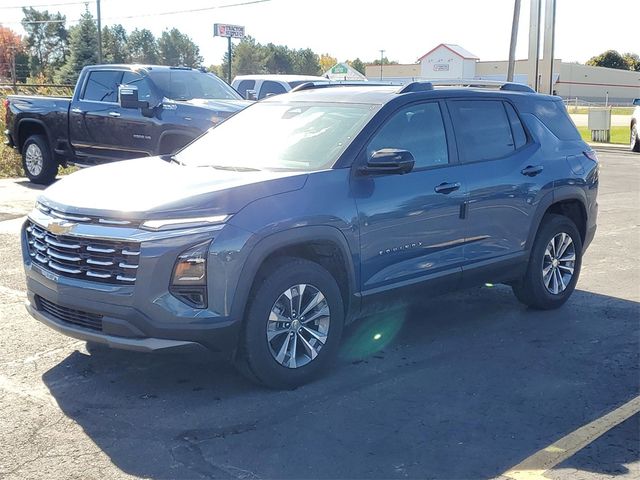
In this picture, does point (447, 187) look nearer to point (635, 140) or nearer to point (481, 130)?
point (481, 130)

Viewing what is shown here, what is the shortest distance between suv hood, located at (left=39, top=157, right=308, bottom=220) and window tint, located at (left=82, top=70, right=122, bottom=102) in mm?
7459

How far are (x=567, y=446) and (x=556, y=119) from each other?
3769 mm

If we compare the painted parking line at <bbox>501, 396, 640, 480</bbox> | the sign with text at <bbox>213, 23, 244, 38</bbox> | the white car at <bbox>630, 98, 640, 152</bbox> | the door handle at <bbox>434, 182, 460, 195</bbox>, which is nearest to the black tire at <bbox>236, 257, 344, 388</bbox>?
the door handle at <bbox>434, 182, 460, 195</bbox>

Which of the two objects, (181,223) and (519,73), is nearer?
(181,223)

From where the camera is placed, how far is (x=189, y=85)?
12.0 metres

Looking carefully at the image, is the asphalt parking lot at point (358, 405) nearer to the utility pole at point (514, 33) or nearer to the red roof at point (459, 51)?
the utility pole at point (514, 33)

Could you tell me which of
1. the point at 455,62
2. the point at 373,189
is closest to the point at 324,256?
the point at 373,189

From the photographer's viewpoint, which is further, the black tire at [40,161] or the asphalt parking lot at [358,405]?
the black tire at [40,161]

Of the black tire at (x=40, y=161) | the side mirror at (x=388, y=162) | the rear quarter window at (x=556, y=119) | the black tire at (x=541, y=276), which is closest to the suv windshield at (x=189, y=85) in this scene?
the black tire at (x=40, y=161)

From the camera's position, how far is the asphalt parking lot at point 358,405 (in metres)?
4.03

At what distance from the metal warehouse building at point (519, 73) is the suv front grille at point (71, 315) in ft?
244

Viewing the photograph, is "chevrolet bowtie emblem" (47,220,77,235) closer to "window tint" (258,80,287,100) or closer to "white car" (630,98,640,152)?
"window tint" (258,80,287,100)

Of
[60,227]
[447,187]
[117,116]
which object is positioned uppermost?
[117,116]

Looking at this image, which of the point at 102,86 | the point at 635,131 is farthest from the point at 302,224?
the point at 635,131
